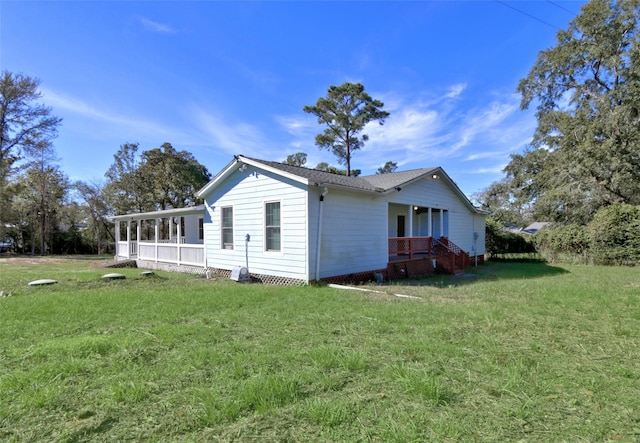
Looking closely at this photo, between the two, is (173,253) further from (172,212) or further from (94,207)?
(94,207)

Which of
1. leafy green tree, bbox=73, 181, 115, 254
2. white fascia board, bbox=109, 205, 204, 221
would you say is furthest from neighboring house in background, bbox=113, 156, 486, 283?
leafy green tree, bbox=73, 181, 115, 254

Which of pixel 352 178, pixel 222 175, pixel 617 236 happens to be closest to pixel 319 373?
pixel 222 175

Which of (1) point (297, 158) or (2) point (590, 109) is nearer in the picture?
(2) point (590, 109)

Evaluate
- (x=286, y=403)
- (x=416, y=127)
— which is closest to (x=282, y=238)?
(x=286, y=403)

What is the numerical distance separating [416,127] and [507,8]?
12360mm

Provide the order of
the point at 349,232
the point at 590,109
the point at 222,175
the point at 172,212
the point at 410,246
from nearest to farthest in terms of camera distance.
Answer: the point at 349,232
the point at 222,175
the point at 410,246
the point at 172,212
the point at 590,109

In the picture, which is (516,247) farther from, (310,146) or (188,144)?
(188,144)

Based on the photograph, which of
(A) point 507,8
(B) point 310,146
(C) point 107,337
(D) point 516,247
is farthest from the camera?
(B) point 310,146

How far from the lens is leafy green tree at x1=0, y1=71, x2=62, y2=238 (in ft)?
84.6

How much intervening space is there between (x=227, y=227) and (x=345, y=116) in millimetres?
21957

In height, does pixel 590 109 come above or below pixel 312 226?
above

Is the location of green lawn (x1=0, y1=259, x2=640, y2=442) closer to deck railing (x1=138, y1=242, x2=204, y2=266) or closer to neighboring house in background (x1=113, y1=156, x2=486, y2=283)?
neighboring house in background (x1=113, y1=156, x2=486, y2=283)

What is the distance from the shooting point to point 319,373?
3.17 metres

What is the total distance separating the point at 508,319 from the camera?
5.20 meters
